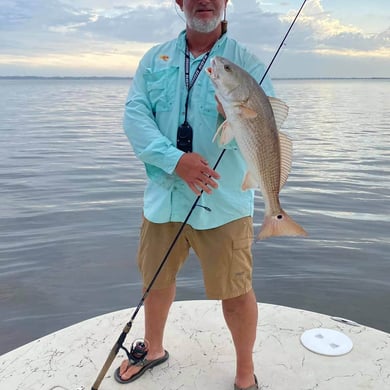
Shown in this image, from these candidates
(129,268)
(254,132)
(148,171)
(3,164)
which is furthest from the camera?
(3,164)

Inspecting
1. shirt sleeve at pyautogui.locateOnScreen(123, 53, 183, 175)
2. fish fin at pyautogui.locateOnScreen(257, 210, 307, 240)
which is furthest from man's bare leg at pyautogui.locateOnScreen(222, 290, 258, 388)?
shirt sleeve at pyautogui.locateOnScreen(123, 53, 183, 175)

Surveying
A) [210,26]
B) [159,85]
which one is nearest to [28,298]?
[159,85]

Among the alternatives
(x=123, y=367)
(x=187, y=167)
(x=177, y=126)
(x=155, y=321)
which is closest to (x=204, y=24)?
(x=177, y=126)

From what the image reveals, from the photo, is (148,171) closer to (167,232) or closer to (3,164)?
(167,232)

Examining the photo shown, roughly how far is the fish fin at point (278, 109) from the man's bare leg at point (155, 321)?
136 cm

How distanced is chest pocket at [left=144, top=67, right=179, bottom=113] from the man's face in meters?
0.29

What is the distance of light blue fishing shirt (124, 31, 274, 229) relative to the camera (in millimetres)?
3012

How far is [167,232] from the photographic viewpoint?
3266mm

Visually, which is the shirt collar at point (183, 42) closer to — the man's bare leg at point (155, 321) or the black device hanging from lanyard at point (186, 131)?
the black device hanging from lanyard at point (186, 131)

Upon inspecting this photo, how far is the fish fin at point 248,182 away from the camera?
2.88 m

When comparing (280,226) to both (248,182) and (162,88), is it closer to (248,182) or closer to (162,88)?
(248,182)

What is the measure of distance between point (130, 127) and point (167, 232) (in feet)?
2.33

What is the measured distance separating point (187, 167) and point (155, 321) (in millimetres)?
1320

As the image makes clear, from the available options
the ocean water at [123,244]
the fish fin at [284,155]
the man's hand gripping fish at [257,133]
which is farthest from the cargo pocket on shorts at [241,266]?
the ocean water at [123,244]
